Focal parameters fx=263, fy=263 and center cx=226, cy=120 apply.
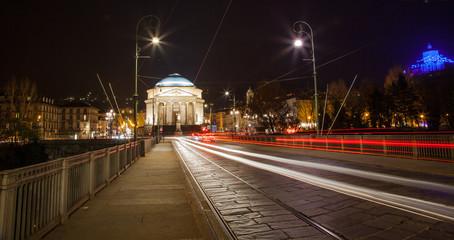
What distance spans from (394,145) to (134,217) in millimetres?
14300

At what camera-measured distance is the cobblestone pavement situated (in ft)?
13.4

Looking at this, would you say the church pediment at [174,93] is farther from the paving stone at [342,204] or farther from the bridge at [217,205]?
the paving stone at [342,204]

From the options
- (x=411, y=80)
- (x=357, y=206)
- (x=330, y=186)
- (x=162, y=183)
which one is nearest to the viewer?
(x=357, y=206)

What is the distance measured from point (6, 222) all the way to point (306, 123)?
7305cm

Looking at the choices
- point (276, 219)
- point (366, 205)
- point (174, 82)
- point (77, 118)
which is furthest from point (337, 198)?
point (174, 82)

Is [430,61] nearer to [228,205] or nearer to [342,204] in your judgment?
[342,204]

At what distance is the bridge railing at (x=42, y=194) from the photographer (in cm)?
310

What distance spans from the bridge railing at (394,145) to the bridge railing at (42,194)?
46.4 ft

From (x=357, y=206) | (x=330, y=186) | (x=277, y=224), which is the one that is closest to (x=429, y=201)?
(x=357, y=206)

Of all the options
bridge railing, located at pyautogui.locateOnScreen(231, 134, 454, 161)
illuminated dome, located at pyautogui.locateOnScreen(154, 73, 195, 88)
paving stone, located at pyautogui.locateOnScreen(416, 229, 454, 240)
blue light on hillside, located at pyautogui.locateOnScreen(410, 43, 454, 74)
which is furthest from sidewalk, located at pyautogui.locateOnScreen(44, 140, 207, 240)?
blue light on hillside, located at pyautogui.locateOnScreen(410, 43, 454, 74)

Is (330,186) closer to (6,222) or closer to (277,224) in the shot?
(277,224)

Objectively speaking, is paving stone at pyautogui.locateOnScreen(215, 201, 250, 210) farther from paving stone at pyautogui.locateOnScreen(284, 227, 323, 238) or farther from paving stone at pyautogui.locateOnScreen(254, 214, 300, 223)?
paving stone at pyautogui.locateOnScreen(284, 227, 323, 238)

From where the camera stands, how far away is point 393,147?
14312mm

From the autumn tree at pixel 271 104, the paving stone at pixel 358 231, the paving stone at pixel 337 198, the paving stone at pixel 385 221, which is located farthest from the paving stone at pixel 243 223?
the autumn tree at pixel 271 104
